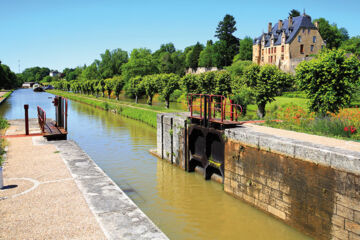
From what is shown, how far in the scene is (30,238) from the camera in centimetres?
561

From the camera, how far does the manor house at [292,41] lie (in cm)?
5753

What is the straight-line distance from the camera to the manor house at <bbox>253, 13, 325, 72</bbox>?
189 feet

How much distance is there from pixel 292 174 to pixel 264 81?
41.5 ft

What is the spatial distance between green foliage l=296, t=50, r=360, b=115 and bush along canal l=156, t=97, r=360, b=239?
490 centimetres

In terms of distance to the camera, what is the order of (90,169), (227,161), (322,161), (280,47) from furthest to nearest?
1. (280,47)
2. (227,161)
3. (90,169)
4. (322,161)

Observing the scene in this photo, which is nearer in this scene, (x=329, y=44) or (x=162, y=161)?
(x=162, y=161)

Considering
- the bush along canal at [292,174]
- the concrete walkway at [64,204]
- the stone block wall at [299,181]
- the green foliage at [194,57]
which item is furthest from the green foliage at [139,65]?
the stone block wall at [299,181]

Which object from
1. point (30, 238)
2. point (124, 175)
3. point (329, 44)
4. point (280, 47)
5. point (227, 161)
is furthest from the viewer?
point (329, 44)

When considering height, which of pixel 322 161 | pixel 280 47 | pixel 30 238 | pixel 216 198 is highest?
pixel 280 47

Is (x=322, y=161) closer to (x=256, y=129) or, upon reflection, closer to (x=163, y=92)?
(x=256, y=129)

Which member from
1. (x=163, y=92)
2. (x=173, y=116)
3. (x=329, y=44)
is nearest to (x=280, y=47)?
(x=329, y=44)

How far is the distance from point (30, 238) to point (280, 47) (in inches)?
2388

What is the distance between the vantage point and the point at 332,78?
1426 centimetres

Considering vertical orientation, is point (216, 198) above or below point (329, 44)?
below
